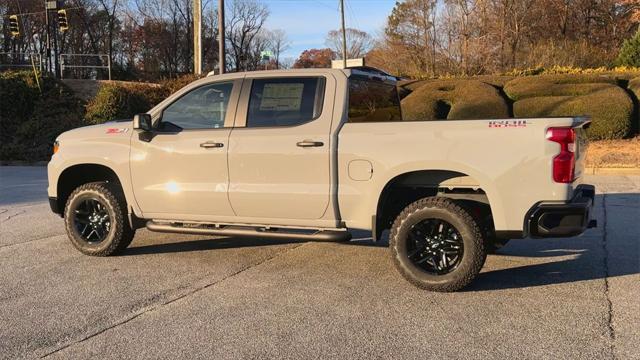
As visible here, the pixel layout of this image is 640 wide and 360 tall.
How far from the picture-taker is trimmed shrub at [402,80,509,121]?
17.1 meters

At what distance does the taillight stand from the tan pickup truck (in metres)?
0.01

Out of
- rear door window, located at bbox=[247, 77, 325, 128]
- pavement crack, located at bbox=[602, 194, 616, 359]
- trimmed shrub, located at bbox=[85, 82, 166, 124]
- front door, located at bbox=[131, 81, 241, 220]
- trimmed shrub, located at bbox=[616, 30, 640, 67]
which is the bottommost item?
pavement crack, located at bbox=[602, 194, 616, 359]

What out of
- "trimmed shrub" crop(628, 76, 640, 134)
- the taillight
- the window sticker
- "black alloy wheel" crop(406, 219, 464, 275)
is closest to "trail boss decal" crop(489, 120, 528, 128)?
the taillight

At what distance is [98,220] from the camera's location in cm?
643

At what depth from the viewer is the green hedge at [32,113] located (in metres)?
20.1

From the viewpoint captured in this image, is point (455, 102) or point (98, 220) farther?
point (455, 102)

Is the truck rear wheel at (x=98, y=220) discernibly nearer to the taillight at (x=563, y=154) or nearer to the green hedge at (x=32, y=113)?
the taillight at (x=563, y=154)

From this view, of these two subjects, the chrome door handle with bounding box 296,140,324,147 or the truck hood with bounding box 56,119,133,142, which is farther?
the truck hood with bounding box 56,119,133,142

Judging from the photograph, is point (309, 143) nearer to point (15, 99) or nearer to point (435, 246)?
point (435, 246)

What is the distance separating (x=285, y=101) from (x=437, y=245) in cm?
201

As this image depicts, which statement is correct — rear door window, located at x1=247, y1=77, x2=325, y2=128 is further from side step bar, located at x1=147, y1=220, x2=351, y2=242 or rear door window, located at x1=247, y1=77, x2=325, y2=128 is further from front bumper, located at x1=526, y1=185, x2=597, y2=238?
front bumper, located at x1=526, y1=185, x2=597, y2=238

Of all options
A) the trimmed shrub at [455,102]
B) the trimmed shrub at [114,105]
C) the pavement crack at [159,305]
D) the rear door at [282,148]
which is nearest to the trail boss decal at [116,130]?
the rear door at [282,148]

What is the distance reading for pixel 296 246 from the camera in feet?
22.5

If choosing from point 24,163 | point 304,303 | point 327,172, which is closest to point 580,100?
point 327,172
